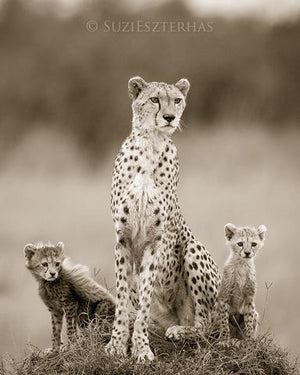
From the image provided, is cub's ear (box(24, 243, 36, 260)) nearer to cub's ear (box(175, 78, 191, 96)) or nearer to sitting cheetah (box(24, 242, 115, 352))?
sitting cheetah (box(24, 242, 115, 352))

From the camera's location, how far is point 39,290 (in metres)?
6.84

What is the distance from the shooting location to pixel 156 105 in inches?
245

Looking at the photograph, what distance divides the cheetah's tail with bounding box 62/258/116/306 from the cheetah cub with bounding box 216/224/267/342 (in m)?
0.85

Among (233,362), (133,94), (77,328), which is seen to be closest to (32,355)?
(77,328)

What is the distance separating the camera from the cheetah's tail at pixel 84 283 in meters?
6.75

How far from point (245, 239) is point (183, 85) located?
1.16 meters

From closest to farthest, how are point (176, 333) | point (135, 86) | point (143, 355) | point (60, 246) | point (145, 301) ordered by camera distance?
point (143, 355)
point (145, 301)
point (135, 86)
point (176, 333)
point (60, 246)

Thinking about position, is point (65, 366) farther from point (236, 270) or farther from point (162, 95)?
point (162, 95)

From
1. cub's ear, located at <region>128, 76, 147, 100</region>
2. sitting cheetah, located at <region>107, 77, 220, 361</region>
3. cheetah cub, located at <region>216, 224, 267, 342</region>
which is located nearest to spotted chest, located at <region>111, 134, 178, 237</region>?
sitting cheetah, located at <region>107, 77, 220, 361</region>

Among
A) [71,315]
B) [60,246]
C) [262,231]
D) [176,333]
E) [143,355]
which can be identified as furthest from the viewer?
[60,246]

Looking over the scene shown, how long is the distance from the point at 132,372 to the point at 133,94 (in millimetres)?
1864

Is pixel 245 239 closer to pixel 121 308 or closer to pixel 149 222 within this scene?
pixel 149 222

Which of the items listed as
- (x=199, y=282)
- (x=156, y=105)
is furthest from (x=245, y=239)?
(x=156, y=105)

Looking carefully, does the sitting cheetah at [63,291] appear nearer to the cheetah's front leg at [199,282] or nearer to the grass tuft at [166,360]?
the grass tuft at [166,360]
